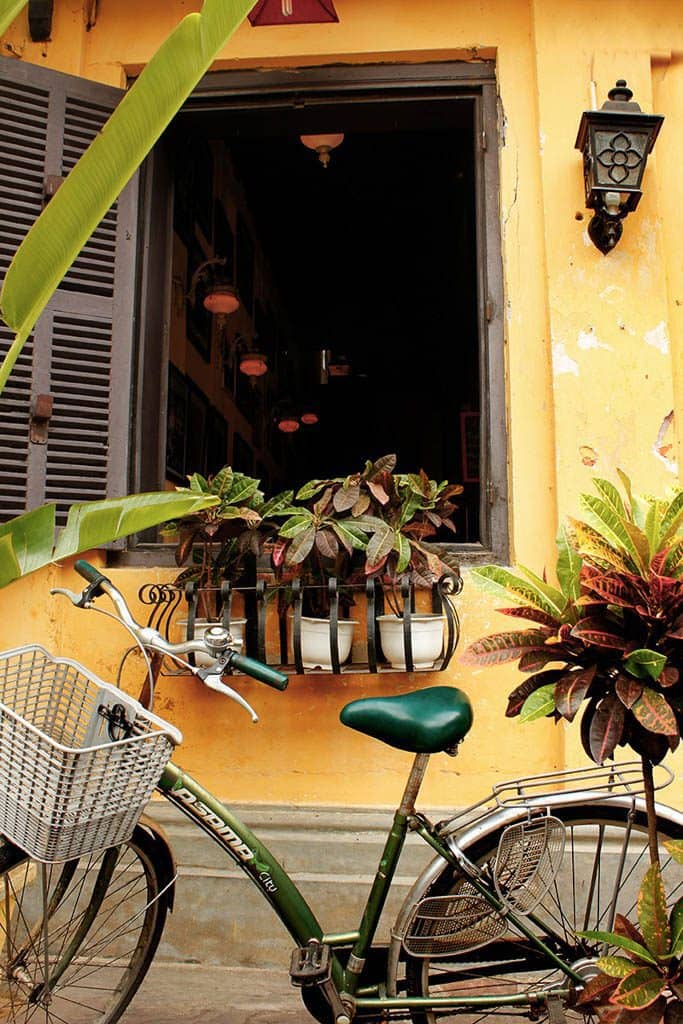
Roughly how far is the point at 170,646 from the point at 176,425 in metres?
2.89

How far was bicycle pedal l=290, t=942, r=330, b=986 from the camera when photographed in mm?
2143

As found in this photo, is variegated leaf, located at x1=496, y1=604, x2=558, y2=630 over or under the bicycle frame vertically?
over

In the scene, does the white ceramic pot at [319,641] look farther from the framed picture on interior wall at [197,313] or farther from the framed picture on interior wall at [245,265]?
the framed picture on interior wall at [245,265]

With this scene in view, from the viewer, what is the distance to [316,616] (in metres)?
3.20

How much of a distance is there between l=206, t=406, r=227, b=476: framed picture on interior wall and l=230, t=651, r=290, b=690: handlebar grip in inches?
146

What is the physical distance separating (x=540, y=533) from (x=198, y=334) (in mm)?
2964

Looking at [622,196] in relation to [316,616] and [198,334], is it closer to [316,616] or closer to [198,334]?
[316,616]

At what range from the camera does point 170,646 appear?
205cm

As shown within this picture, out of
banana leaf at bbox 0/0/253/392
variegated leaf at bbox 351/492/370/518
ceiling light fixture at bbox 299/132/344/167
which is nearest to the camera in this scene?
banana leaf at bbox 0/0/253/392

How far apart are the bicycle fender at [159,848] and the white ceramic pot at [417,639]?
1068 millimetres

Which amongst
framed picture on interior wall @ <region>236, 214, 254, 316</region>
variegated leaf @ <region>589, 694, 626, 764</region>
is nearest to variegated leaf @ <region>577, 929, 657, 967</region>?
variegated leaf @ <region>589, 694, 626, 764</region>

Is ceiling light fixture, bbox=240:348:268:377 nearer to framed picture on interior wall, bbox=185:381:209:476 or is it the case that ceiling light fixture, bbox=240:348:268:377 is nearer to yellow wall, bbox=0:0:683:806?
framed picture on interior wall, bbox=185:381:209:476

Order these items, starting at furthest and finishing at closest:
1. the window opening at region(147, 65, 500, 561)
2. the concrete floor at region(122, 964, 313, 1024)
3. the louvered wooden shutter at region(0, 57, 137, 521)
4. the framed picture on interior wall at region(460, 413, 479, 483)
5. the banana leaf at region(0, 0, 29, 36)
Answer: the framed picture on interior wall at region(460, 413, 479, 483) → the window opening at region(147, 65, 500, 561) → the louvered wooden shutter at region(0, 57, 137, 521) → the concrete floor at region(122, 964, 313, 1024) → the banana leaf at region(0, 0, 29, 36)

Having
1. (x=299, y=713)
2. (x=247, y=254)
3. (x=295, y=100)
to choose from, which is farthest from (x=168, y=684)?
(x=247, y=254)
